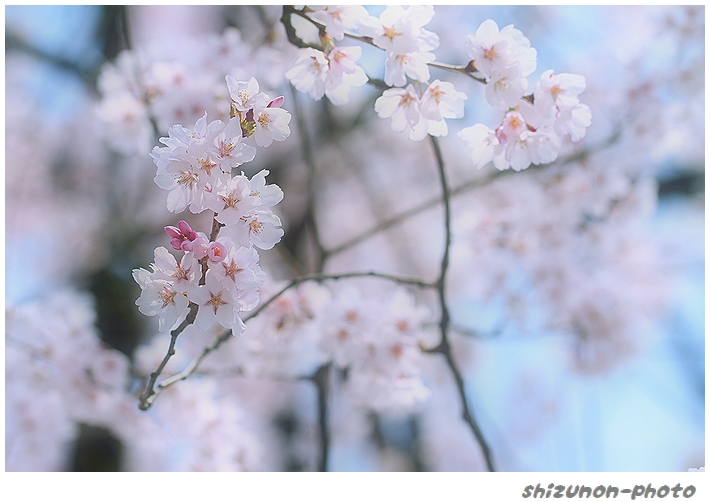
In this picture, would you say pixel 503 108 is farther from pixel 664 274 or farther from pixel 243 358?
pixel 664 274

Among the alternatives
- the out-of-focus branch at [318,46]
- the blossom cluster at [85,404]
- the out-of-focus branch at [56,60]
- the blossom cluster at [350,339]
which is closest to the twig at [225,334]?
the blossom cluster at [350,339]

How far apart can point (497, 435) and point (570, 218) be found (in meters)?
1.16

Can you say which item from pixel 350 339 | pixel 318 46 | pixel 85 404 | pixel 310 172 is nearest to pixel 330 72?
pixel 318 46

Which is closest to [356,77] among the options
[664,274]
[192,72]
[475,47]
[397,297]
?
[475,47]

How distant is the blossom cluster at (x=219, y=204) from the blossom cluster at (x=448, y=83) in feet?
0.76

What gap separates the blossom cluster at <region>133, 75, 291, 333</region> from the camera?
2.36 ft

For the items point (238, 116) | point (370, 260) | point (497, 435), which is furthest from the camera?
point (370, 260)

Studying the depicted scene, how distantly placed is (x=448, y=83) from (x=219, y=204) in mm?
476

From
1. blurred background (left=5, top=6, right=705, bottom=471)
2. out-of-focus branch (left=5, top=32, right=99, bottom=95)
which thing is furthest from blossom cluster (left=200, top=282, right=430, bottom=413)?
out-of-focus branch (left=5, top=32, right=99, bottom=95)

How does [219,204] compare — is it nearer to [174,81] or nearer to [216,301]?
[216,301]

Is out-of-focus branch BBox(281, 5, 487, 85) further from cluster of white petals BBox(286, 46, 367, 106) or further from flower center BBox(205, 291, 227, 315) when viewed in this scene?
flower center BBox(205, 291, 227, 315)

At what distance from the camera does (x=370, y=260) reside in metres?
3.54

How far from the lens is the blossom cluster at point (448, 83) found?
35.1 inches

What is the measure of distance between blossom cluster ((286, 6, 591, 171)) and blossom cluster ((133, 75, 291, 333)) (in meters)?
0.23
